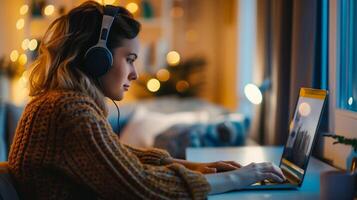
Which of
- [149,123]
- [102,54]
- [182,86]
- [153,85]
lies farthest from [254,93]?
[182,86]

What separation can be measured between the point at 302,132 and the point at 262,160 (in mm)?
329

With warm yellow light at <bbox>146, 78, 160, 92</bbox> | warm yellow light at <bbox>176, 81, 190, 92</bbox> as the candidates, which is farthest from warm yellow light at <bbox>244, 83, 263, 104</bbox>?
warm yellow light at <bbox>176, 81, 190, 92</bbox>

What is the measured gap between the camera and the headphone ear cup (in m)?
1.28

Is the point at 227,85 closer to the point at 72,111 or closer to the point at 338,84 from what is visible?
the point at 338,84

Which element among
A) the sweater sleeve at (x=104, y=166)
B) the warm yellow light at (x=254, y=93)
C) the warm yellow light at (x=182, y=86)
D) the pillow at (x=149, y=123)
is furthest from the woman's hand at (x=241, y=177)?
the warm yellow light at (x=182, y=86)

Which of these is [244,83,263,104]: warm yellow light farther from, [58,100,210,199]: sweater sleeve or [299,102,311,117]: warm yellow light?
[58,100,210,199]: sweater sleeve

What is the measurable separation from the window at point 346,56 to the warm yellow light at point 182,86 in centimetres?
288

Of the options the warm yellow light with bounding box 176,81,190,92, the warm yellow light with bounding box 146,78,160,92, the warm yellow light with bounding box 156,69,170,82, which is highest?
the warm yellow light with bounding box 156,69,170,82

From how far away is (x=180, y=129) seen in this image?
284 centimetres

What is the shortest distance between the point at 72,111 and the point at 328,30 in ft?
3.17

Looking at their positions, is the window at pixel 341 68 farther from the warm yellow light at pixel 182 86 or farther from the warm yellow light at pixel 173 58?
the warm yellow light at pixel 182 86

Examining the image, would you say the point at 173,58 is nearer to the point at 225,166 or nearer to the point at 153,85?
the point at 153,85

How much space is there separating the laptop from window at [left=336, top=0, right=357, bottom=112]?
20 cm

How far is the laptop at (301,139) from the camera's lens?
140cm
